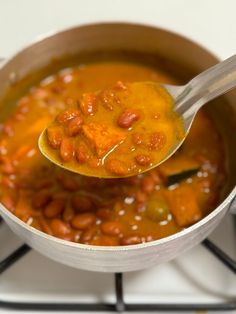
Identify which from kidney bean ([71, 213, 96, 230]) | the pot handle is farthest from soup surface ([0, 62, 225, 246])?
the pot handle

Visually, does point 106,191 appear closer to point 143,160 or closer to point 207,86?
point 143,160

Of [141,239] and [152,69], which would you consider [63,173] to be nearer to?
[141,239]

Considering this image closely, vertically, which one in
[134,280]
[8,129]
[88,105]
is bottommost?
[134,280]

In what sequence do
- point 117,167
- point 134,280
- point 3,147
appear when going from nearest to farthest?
1. point 117,167
2. point 134,280
3. point 3,147

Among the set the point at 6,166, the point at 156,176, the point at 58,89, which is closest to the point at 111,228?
the point at 156,176

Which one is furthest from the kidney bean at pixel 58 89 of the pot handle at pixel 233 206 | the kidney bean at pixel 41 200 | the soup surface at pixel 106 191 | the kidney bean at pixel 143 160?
the pot handle at pixel 233 206

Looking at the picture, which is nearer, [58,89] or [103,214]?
[103,214]

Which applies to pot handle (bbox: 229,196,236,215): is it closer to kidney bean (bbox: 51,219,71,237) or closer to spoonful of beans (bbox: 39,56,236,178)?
spoonful of beans (bbox: 39,56,236,178)
